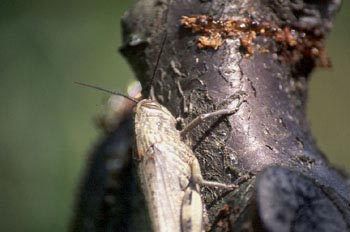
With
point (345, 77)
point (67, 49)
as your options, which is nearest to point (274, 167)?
point (345, 77)

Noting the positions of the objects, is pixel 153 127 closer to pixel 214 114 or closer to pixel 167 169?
pixel 167 169

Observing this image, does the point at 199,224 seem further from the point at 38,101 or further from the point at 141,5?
the point at 38,101

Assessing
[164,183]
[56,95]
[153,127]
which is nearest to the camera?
[164,183]

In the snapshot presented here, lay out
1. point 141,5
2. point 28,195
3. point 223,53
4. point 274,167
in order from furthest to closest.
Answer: point 28,195 → point 141,5 → point 223,53 → point 274,167

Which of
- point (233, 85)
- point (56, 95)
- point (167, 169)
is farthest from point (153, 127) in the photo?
point (56, 95)

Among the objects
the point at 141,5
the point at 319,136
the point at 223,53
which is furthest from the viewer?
the point at 319,136

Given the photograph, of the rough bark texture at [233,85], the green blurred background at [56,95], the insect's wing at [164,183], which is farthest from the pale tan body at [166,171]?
the green blurred background at [56,95]
